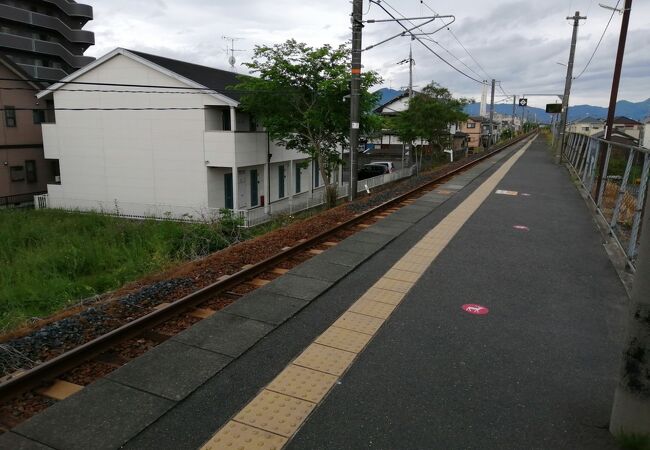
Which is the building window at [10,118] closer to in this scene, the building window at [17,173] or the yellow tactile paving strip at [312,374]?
the building window at [17,173]

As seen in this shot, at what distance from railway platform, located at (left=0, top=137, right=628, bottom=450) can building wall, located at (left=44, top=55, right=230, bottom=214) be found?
49.8 feet

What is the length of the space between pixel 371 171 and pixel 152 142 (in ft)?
52.9

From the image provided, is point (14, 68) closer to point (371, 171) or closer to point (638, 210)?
point (371, 171)

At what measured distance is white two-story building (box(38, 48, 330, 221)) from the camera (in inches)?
838

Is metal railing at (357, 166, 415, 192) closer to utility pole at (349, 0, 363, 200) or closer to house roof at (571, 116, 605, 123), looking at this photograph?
utility pole at (349, 0, 363, 200)

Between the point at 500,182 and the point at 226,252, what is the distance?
15.4 meters

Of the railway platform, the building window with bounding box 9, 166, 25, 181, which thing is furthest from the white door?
the railway platform

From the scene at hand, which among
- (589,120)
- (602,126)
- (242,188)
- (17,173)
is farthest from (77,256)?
(589,120)

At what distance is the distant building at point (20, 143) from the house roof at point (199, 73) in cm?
924

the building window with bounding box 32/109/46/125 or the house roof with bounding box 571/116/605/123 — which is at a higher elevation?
the house roof with bounding box 571/116/605/123

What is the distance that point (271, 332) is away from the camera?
5.50 m

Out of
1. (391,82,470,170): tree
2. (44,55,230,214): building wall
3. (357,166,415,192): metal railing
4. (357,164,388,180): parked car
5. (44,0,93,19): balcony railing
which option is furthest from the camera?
(44,0,93,19): balcony railing

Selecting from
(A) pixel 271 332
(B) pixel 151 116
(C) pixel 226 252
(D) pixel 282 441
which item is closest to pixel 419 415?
(D) pixel 282 441

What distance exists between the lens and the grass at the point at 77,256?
9.40 m
